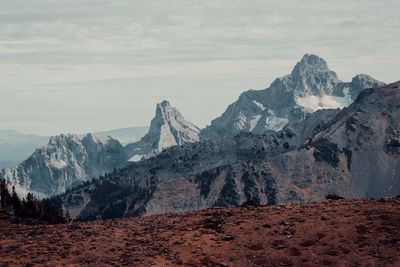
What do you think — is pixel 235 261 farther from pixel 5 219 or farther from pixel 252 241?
pixel 5 219

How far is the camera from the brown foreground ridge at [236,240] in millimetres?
47531

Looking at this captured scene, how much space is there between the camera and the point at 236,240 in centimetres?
5231

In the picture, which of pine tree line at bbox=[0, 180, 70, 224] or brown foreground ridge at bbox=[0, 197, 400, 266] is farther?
pine tree line at bbox=[0, 180, 70, 224]

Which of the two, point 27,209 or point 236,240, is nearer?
point 236,240

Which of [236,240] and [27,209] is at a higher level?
[236,240]

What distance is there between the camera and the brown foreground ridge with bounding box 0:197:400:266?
47531 mm

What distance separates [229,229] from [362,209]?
14.6 m

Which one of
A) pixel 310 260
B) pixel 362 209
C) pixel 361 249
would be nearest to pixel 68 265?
pixel 310 260

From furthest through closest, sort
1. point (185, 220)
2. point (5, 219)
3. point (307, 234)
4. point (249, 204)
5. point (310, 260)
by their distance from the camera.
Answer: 1. point (5, 219)
2. point (249, 204)
3. point (185, 220)
4. point (307, 234)
5. point (310, 260)

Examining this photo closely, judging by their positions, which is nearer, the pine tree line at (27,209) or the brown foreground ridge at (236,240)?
the brown foreground ridge at (236,240)

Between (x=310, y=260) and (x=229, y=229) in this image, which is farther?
(x=229, y=229)

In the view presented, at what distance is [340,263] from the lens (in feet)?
149

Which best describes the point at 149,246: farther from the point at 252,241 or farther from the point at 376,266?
the point at 376,266

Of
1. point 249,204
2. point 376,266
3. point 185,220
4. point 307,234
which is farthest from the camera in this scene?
point 249,204
